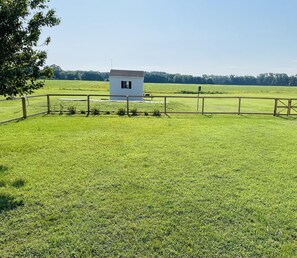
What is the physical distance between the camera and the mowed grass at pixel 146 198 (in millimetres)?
2650

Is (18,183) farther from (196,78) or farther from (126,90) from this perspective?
(196,78)

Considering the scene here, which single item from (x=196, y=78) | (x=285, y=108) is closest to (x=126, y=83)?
(x=285, y=108)

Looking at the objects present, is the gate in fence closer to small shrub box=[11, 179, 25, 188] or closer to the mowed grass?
the mowed grass

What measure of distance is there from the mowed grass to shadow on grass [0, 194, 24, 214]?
0.01 m

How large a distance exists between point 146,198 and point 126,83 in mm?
20500

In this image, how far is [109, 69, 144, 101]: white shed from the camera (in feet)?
76.2

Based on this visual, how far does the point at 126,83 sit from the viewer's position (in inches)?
921

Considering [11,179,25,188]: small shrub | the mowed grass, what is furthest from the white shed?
[11,179,25,188]: small shrub

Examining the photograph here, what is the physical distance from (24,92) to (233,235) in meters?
4.92

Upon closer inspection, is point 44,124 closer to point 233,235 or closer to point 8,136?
point 8,136

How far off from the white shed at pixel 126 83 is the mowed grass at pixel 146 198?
16660 mm

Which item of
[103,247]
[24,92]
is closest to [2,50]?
[24,92]

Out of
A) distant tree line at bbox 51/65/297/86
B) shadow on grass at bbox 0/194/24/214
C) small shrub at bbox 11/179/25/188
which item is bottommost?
shadow on grass at bbox 0/194/24/214

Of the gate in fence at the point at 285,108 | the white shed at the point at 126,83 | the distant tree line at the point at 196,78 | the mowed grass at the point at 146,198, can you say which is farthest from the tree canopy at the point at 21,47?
the distant tree line at the point at 196,78
